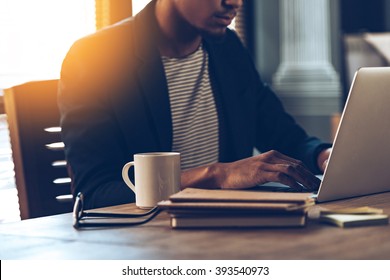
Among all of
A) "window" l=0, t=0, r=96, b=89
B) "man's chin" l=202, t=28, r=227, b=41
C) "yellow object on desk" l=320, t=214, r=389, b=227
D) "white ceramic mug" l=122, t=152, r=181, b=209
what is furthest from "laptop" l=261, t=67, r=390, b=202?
"window" l=0, t=0, r=96, b=89

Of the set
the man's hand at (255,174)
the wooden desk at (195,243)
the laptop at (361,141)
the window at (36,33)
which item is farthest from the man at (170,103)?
the window at (36,33)

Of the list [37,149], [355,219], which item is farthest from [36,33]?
[355,219]

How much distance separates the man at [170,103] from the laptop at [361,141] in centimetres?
19

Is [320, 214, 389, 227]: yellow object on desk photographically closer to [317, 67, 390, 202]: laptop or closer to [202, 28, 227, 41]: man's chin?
[317, 67, 390, 202]: laptop

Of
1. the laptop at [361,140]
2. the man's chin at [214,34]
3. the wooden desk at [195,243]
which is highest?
the man's chin at [214,34]

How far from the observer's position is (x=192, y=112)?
1878 millimetres

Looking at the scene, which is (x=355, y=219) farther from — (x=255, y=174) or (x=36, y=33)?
(x=36, y=33)

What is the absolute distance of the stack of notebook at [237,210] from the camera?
0.94m

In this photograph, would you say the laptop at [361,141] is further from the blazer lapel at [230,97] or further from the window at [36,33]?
the window at [36,33]

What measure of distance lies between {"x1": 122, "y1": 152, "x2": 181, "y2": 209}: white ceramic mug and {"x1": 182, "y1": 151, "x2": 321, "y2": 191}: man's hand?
0.10 metres
